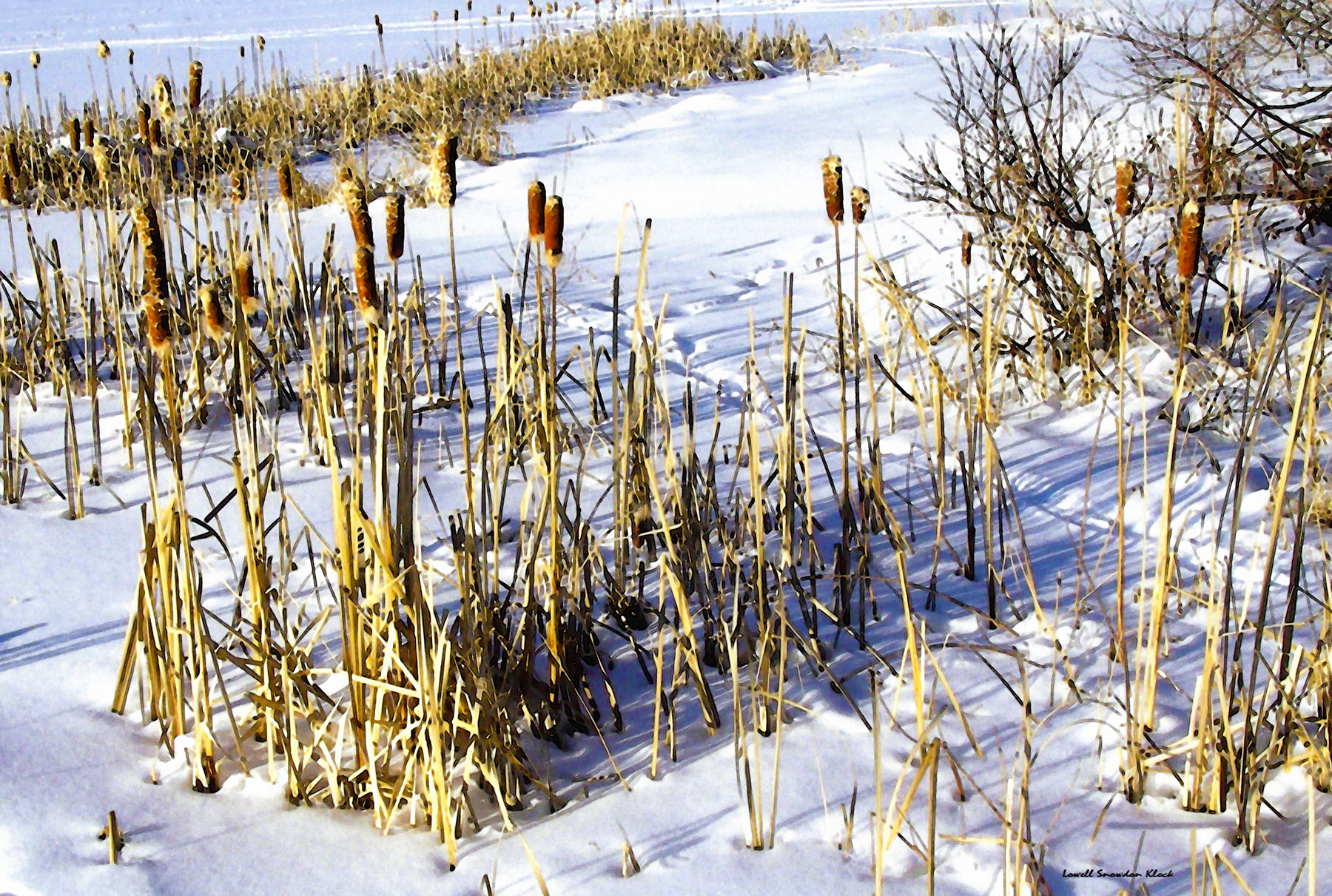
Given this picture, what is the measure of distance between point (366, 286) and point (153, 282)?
0.35 m

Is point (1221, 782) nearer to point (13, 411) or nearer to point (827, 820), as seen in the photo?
point (827, 820)

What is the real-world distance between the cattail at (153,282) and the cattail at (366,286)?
289 mm

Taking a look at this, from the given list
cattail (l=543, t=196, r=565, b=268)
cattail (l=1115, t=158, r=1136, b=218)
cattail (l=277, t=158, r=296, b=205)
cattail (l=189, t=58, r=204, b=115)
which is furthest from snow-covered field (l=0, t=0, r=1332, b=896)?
cattail (l=189, t=58, r=204, b=115)

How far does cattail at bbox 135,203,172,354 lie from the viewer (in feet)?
5.30

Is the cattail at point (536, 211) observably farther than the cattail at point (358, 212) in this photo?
Yes

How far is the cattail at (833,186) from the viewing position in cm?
174

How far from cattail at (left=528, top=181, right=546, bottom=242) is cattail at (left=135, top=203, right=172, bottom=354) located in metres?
0.52

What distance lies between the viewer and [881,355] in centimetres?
359

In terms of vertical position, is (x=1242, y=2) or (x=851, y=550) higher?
(x=1242, y=2)

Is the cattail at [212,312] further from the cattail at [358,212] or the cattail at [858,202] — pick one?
the cattail at [858,202]

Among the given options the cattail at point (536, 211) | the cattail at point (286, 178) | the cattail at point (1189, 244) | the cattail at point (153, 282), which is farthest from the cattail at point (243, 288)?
the cattail at point (1189, 244)

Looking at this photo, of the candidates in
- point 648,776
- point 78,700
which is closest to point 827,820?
point 648,776

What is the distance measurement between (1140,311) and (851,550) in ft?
5.49

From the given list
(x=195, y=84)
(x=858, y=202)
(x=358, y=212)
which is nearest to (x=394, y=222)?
(x=358, y=212)
